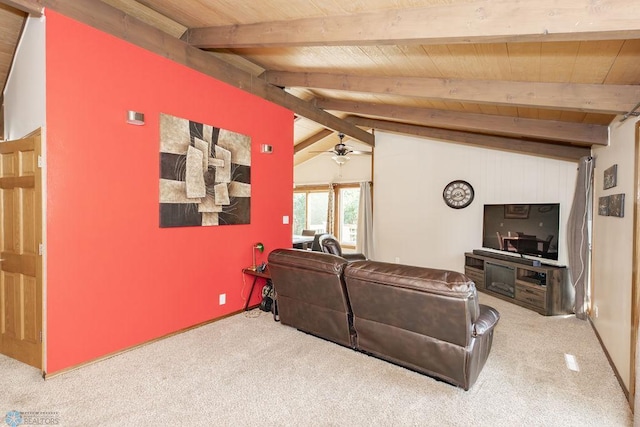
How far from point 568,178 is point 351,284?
4.45m

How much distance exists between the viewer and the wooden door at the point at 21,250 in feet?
8.49

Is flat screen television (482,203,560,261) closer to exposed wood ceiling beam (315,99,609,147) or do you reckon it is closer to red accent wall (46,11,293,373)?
exposed wood ceiling beam (315,99,609,147)

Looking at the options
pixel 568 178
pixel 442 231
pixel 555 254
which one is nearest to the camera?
pixel 555 254

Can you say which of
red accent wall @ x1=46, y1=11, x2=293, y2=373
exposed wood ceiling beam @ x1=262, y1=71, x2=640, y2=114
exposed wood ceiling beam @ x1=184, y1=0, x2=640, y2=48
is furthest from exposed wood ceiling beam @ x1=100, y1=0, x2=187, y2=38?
exposed wood ceiling beam @ x1=262, y1=71, x2=640, y2=114

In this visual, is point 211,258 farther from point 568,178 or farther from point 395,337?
point 568,178

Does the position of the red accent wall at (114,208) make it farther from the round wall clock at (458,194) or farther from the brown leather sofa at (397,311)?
the round wall clock at (458,194)

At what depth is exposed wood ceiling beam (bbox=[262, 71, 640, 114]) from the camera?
8.91ft

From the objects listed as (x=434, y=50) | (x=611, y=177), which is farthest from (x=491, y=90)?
(x=611, y=177)

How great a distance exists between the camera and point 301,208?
30.1ft

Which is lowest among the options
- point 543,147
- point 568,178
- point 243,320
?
point 243,320

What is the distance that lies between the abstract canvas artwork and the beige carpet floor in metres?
1.34

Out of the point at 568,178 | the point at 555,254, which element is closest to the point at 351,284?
the point at 555,254

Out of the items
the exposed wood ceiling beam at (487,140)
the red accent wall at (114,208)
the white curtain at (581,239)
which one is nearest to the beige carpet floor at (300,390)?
the red accent wall at (114,208)

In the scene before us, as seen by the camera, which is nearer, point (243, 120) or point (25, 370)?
point (25, 370)
